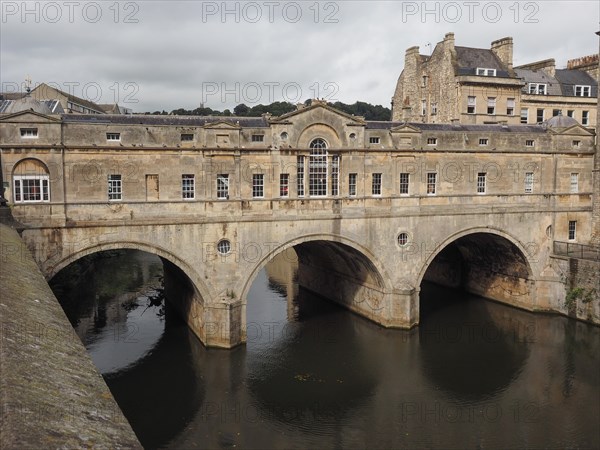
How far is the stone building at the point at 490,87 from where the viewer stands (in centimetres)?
4009

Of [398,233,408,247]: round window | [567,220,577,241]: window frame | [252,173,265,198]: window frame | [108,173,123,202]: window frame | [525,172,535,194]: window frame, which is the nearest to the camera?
[108,173,123,202]: window frame

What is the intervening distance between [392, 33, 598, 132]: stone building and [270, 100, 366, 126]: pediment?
1151 cm

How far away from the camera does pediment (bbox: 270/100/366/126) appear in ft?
85.7

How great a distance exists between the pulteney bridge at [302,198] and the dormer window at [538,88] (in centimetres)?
1155

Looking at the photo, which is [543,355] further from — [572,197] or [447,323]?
[572,197]

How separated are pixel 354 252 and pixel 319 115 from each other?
7.62 m

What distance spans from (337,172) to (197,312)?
10102 millimetres

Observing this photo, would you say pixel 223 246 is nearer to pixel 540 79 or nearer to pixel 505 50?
pixel 505 50

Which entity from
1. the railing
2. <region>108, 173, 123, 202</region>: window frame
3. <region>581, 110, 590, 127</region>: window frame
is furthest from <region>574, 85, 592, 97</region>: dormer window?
<region>108, 173, 123, 202</region>: window frame

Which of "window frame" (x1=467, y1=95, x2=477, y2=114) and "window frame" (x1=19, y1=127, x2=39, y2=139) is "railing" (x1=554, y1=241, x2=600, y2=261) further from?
"window frame" (x1=19, y1=127, x2=39, y2=139)

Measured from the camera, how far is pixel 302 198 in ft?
87.9

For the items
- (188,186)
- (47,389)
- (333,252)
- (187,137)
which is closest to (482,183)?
(333,252)

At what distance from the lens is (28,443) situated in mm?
4699

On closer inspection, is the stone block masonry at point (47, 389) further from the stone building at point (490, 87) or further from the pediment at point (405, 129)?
the stone building at point (490, 87)
